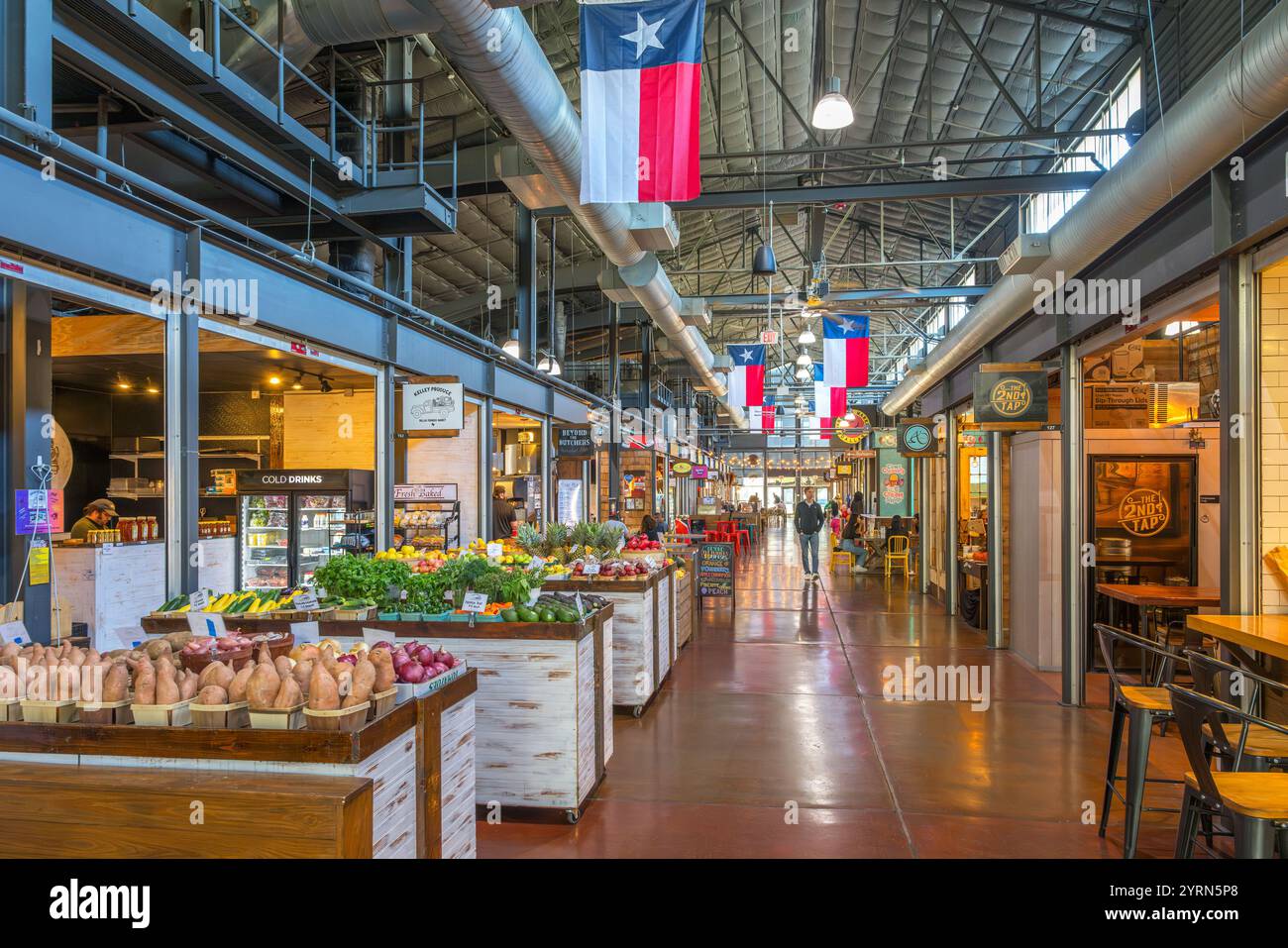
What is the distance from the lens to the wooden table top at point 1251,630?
3.60 metres

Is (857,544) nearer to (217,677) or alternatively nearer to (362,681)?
(362,681)

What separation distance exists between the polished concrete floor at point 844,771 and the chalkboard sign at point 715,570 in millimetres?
3558

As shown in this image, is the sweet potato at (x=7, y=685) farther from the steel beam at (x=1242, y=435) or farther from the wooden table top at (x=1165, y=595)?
the wooden table top at (x=1165, y=595)

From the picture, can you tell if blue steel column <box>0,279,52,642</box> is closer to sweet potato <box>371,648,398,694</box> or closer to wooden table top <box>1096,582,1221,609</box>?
sweet potato <box>371,648,398,694</box>

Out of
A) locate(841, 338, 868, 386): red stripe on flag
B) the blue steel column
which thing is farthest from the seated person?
the blue steel column

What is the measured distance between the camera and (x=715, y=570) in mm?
12820

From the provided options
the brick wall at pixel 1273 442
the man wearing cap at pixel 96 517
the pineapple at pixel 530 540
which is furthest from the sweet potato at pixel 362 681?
the pineapple at pixel 530 540

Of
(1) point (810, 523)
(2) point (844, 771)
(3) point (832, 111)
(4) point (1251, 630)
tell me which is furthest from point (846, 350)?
(4) point (1251, 630)

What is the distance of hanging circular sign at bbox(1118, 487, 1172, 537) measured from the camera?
8.09 meters

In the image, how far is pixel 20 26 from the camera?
4.45 m

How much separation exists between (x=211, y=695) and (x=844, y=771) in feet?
12.5
